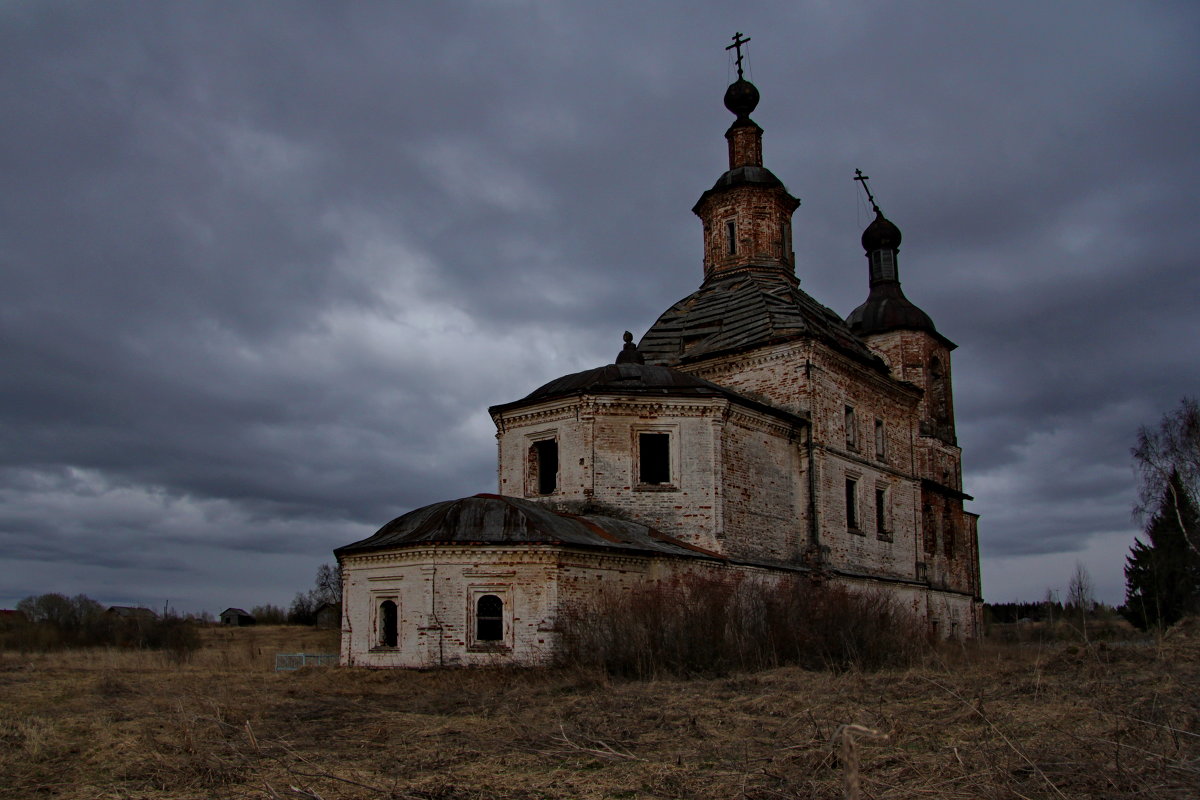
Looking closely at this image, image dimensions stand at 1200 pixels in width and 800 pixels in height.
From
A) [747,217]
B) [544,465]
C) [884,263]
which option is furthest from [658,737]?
[884,263]

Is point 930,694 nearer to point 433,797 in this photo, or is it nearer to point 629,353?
point 433,797

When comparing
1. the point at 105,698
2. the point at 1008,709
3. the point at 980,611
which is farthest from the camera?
the point at 980,611

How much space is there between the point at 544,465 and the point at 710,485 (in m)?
3.94

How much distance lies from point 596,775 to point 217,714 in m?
5.93

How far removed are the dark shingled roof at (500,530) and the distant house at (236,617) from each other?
45.4 metres

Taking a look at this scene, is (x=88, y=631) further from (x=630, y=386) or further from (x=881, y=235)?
(x=881, y=235)

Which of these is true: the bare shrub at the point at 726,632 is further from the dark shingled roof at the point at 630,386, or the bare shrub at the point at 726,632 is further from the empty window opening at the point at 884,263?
the empty window opening at the point at 884,263

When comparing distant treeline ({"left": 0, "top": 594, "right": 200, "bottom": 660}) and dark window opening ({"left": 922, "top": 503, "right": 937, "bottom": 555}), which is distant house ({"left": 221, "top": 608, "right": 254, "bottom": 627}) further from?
dark window opening ({"left": 922, "top": 503, "right": 937, "bottom": 555})

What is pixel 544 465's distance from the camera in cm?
2228

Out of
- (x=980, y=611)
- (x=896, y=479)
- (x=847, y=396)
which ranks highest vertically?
(x=847, y=396)

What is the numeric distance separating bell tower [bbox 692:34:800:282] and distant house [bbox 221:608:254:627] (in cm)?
4254

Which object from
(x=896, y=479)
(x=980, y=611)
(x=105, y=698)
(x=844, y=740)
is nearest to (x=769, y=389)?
(x=896, y=479)

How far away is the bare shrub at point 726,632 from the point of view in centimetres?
1523

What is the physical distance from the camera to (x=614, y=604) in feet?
56.1
